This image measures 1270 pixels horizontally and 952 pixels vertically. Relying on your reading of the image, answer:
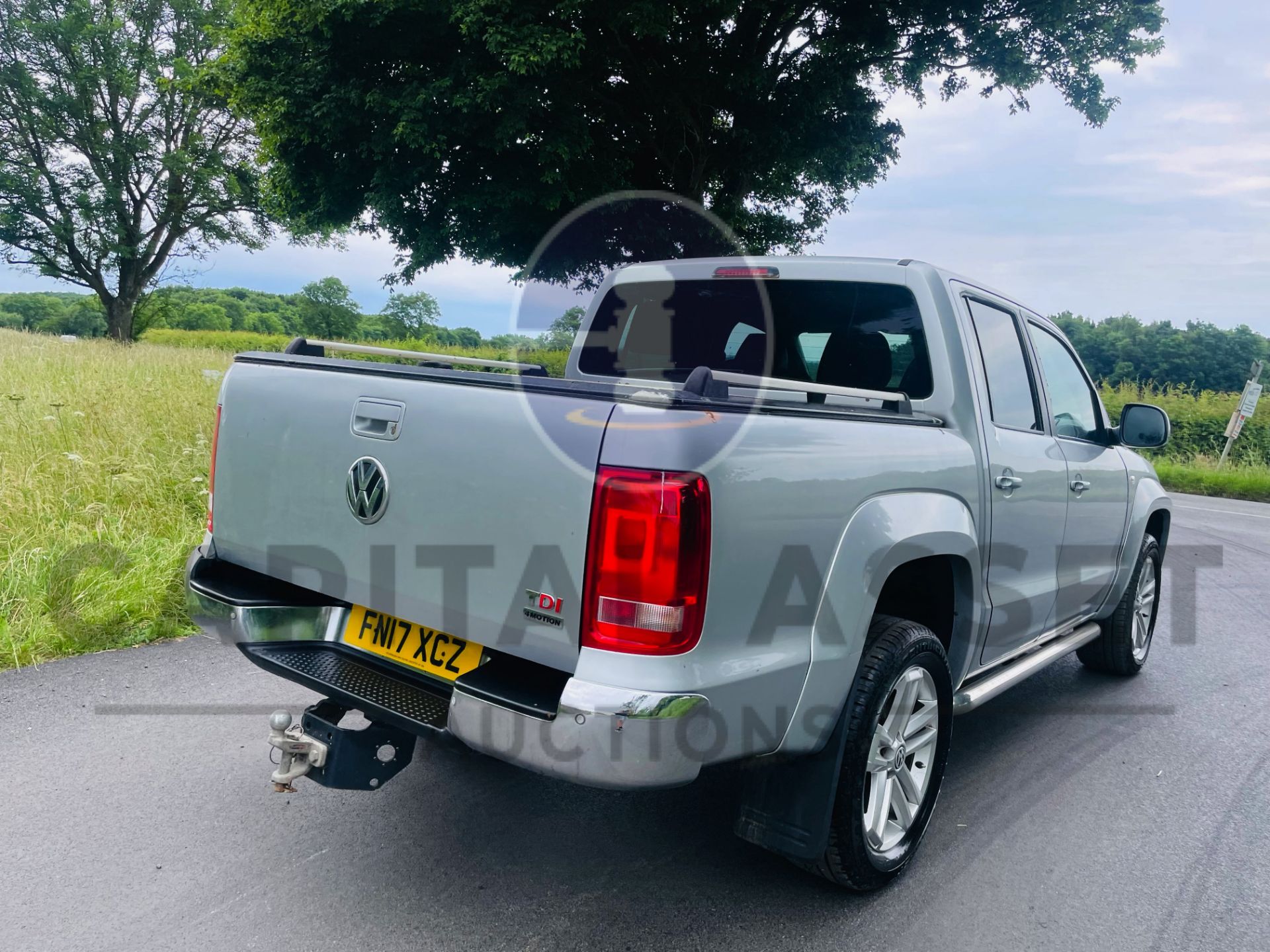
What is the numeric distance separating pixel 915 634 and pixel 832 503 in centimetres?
65

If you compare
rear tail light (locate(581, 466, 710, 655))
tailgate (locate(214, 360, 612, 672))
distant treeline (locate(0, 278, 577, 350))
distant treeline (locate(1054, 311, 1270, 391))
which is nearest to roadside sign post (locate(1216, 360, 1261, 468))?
distant treeline (locate(1054, 311, 1270, 391))

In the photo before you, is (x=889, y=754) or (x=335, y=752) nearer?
(x=335, y=752)

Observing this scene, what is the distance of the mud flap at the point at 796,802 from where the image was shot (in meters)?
2.40

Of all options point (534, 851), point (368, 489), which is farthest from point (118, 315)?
point (534, 851)

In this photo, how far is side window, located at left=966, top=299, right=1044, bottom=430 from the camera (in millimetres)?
3396

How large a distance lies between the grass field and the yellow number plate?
266cm

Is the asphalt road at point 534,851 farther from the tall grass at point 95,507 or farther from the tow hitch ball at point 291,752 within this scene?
the tall grass at point 95,507

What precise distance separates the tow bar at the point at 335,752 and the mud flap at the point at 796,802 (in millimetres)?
991

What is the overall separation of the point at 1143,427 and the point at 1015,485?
170 cm

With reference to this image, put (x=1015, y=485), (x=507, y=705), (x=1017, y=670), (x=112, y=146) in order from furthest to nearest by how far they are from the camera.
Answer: (x=112, y=146) → (x=1017, y=670) → (x=1015, y=485) → (x=507, y=705)

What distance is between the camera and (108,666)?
424cm

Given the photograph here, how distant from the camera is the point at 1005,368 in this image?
3574 mm

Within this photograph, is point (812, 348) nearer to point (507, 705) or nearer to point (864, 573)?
point (864, 573)

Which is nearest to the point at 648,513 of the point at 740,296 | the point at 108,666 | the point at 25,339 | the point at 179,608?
the point at 740,296
